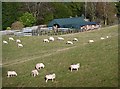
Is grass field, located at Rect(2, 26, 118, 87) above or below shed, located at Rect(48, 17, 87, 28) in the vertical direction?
above

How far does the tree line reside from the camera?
75.6 metres

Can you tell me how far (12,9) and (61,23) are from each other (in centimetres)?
1371

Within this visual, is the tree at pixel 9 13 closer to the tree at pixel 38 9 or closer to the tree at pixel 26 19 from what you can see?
the tree at pixel 26 19

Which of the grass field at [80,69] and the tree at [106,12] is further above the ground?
the grass field at [80,69]

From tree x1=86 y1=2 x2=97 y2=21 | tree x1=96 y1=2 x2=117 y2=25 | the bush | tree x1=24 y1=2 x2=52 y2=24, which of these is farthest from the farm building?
tree x1=86 y1=2 x2=97 y2=21

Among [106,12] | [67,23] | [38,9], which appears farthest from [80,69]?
[38,9]

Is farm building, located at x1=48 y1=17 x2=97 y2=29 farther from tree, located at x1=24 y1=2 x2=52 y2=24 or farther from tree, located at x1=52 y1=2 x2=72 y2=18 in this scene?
tree, located at x1=52 y1=2 x2=72 y2=18

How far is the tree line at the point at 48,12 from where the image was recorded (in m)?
75.6

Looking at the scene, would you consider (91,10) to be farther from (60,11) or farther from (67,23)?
(67,23)

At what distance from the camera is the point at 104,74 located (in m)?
18.9

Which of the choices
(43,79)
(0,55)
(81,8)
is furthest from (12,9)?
(43,79)

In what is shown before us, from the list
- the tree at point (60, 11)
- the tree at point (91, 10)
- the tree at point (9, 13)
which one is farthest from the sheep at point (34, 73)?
the tree at point (91, 10)

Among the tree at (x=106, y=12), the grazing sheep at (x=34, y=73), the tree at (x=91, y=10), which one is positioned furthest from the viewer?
the tree at (x=91, y=10)

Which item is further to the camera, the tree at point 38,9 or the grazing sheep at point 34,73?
the tree at point 38,9
